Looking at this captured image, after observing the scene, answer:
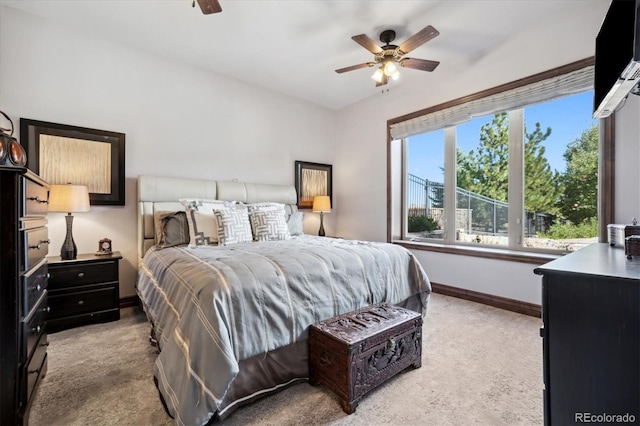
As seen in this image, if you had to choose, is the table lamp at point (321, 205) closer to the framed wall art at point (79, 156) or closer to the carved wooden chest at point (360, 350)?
the framed wall art at point (79, 156)

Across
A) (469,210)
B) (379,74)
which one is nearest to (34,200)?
(379,74)

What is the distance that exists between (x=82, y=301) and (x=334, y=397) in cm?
244

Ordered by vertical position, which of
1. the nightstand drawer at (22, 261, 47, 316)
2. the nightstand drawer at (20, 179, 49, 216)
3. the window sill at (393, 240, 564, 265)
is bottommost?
the window sill at (393, 240, 564, 265)

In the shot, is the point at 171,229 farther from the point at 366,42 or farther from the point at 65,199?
the point at 366,42

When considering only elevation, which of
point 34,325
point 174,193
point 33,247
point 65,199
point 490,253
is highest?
point 174,193

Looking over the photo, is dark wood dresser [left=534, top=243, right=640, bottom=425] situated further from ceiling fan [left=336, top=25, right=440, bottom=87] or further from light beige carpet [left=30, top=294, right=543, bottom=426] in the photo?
ceiling fan [left=336, top=25, right=440, bottom=87]

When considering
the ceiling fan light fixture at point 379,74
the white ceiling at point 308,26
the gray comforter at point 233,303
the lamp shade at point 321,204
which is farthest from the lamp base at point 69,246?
the ceiling fan light fixture at point 379,74

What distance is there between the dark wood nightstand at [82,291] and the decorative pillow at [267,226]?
133cm

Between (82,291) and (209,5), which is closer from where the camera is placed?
(209,5)

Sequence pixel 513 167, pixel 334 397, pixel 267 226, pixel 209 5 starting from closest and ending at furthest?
pixel 334 397
pixel 209 5
pixel 267 226
pixel 513 167

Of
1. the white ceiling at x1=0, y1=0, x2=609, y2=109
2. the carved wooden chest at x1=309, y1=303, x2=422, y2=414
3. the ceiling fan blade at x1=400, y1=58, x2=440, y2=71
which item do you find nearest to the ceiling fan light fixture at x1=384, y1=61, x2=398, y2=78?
the ceiling fan blade at x1=400, y1=58, x2=440, y2=71

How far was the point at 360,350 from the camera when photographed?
1572 mm

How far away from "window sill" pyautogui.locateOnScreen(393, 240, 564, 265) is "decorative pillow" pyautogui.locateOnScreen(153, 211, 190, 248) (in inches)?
113

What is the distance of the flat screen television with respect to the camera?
1.22 metres
